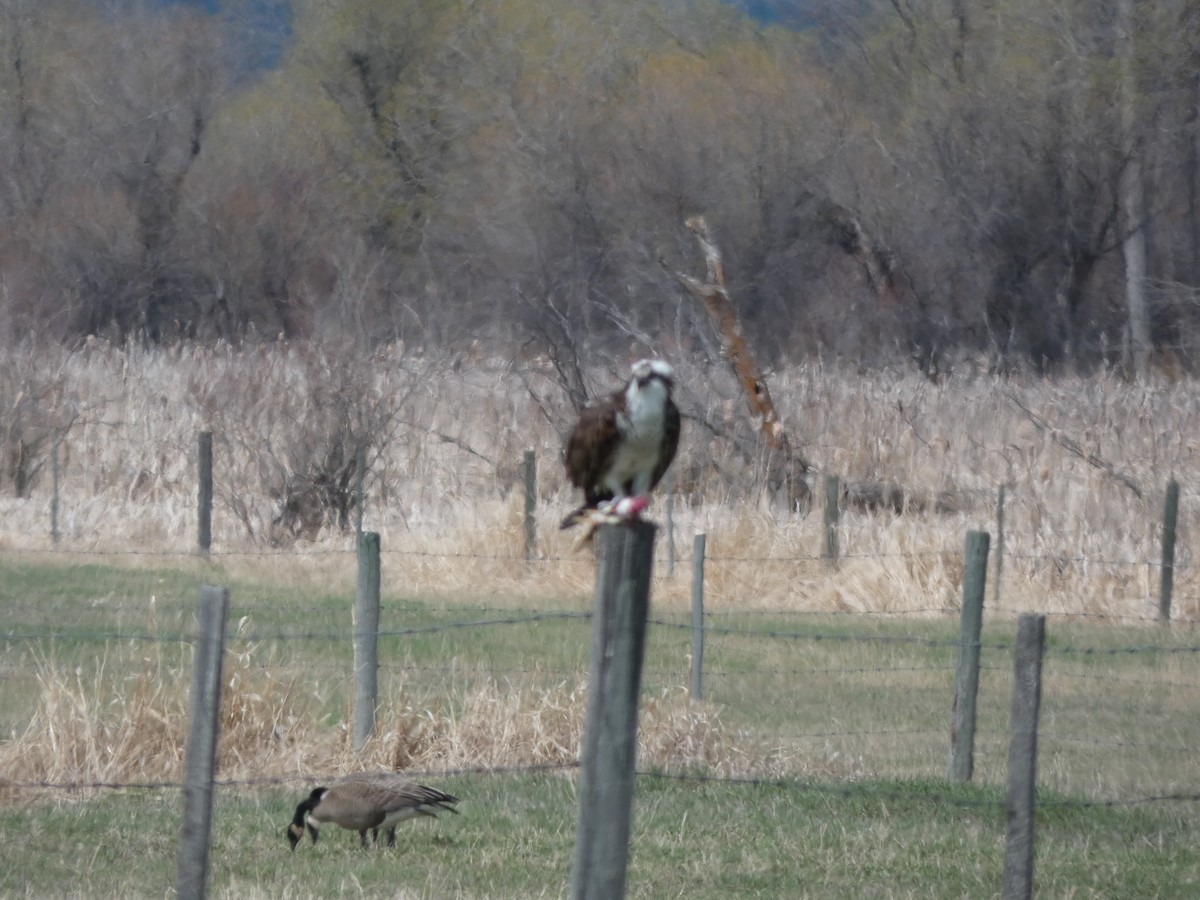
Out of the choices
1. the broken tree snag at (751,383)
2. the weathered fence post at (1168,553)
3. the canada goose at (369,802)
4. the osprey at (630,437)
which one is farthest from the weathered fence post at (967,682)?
the broken tree snag at (751,383)

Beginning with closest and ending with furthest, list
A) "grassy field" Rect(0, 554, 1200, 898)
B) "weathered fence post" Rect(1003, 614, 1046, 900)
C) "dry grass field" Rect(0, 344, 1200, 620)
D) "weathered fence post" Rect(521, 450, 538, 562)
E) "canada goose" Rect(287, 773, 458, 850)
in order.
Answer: "weathered fence post" Rect(1003, 614, 1046, 900) → "canada goose" Rect(287, 773, 458, 850) → "grassy field" Rect(0, 554, 1200, 898) → "dry grass field" Rect(0, 344, 1200, 620) → "weathered fence post" Rect(521, 450, 538, 562)

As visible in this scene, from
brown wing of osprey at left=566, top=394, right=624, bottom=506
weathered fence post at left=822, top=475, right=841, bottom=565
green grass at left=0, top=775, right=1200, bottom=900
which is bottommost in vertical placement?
green grass at left=0, top=775, right=1200, bottom=900

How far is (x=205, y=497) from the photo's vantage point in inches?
669

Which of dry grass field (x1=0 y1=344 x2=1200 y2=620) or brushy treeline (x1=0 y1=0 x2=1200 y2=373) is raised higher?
brushy treeline (x1=0 y1=0 x2=1200 y2=373)

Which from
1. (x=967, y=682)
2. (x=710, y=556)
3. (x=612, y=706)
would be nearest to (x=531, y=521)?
(x=710, y=556)

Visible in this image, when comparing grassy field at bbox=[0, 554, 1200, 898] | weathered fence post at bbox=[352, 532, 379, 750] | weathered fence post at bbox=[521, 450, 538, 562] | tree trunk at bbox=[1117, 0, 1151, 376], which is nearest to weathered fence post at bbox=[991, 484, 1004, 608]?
grassy field at bbox=[0, 554, 1200, 898]

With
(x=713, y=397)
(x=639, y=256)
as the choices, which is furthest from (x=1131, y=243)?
(x=713, y=397)

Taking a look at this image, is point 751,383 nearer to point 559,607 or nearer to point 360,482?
A: point 360,482

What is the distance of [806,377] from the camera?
2166 centimetres

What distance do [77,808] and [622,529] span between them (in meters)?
4.60

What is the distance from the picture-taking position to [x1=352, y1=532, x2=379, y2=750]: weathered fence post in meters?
8.63

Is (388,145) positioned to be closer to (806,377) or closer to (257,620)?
(806,377)

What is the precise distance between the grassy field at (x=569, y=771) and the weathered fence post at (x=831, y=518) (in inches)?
104

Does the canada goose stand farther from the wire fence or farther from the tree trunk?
the tree trunk
